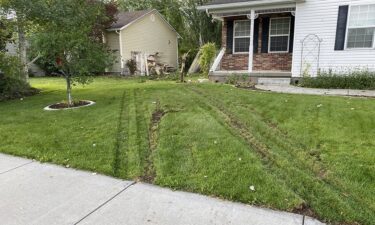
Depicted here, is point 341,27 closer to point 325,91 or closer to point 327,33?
point 327,33

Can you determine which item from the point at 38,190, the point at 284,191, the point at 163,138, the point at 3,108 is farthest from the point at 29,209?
the point at 3,108

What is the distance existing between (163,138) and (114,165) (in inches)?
43.1

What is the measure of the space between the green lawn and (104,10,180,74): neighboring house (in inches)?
462

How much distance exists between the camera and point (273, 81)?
11.3 meters

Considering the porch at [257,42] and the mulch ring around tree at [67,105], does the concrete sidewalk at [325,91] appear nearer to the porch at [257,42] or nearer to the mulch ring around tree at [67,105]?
the porch at [257,42]

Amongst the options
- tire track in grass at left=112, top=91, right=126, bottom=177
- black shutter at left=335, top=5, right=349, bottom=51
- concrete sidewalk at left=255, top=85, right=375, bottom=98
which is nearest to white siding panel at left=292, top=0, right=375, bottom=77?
black shutter at left=335, top=5, right=349, bottom=51

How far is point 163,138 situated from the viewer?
496cm

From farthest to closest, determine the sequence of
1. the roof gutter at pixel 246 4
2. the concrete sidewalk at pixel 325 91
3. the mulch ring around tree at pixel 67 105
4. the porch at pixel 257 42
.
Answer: the porch at pixel 257 42 < the roof gutter at pixel 246 4 < the concrete sidewalk at pixel 325 91 < the mulch ring around tree at pixel 67 105

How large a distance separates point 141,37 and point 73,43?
569 inches

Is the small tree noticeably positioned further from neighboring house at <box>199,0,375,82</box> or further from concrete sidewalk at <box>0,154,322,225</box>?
neighboring house at <box>199,0,375,82</box>

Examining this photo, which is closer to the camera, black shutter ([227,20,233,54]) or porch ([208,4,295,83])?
porch ([208,4,295,83])

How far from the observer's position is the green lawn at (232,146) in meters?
3.21

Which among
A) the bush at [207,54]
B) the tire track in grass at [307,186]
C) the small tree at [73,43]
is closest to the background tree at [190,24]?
the bush at [207,54]

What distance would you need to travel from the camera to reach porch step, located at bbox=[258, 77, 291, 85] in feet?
36.4
